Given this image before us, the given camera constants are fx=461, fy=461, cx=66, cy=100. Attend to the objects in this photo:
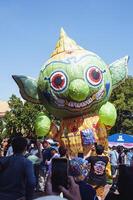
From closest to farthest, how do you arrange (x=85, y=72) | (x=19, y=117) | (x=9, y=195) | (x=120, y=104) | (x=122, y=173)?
(x=122, y=173)
(x=9, y=195)
(x=85, y=72)
(x=19, y=117)
(x=120, y=104)

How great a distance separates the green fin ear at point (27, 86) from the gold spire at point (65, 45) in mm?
1062

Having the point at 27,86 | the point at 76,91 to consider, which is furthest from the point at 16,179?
the point at 27,86

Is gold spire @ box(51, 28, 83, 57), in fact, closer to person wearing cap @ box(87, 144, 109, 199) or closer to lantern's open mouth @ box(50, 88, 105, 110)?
lantern's open mouth @ box(50, 88, 105, 110)

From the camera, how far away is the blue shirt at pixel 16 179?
5305mm

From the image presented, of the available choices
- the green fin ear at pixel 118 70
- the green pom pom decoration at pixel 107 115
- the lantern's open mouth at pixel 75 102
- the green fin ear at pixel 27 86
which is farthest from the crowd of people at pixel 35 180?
the green fin ear at pixel 118 70

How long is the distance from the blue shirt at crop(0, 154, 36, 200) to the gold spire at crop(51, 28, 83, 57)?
8.34 m

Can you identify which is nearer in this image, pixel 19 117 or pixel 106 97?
pixel 106 97

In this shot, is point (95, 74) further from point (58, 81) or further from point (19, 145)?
point (19, 145)

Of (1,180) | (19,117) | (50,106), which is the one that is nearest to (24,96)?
(50,106)

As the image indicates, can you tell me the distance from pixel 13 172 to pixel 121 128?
38.9 m

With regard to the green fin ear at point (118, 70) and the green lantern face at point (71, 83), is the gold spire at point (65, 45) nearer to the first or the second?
the green lantern face at point (71, 83)

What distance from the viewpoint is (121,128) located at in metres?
43.8

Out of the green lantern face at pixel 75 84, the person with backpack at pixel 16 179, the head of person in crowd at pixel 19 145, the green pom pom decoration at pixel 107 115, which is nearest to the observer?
the person with backpack at pixel 16 179

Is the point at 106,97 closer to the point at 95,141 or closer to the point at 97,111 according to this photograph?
the point at 97,111
